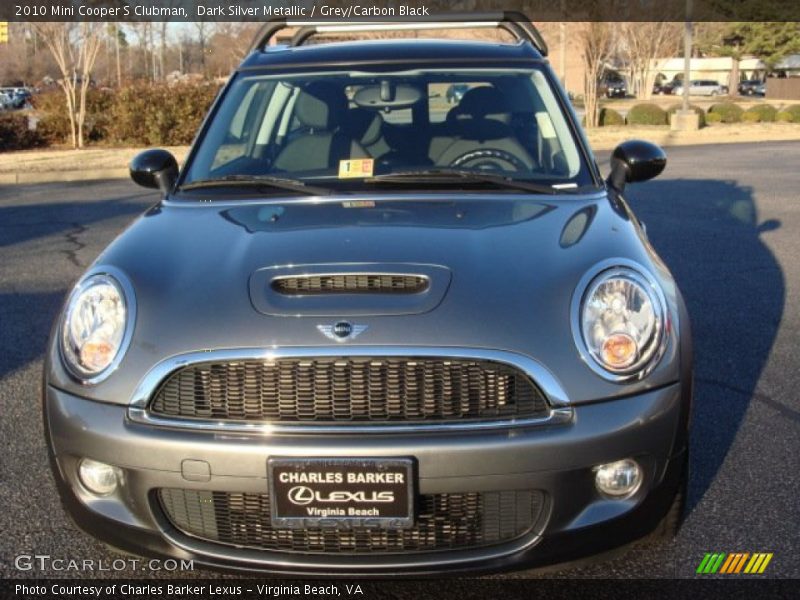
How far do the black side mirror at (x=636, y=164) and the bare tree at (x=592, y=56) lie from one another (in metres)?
26.0

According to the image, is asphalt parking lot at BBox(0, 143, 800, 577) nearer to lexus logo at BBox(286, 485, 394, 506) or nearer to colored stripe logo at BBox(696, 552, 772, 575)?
colored stripe logo at BBox(696, 552, 772, 575)

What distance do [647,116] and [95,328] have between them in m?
29.4

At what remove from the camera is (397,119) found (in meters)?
4.18

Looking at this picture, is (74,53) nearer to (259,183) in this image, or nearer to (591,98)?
(591,98)

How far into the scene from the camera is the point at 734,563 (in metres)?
3.18

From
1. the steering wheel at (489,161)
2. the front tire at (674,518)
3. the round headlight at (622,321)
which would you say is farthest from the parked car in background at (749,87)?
the round headlight at (622,321)

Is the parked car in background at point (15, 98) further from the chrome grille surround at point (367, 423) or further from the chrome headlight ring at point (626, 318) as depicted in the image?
the chrome headlight ring at point (626, 318)

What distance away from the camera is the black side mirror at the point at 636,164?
165 inches

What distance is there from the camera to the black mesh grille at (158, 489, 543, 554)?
266 centimetres

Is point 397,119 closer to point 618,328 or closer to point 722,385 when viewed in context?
point 618,328

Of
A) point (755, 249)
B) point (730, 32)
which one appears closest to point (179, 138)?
point (755, 249)

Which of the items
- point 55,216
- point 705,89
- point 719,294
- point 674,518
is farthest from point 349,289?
point 705,89

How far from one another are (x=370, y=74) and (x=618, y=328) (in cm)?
205

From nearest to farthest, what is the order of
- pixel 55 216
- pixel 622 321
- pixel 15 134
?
pixel 622 321 → pixel 55 216 → pixel 15 134
